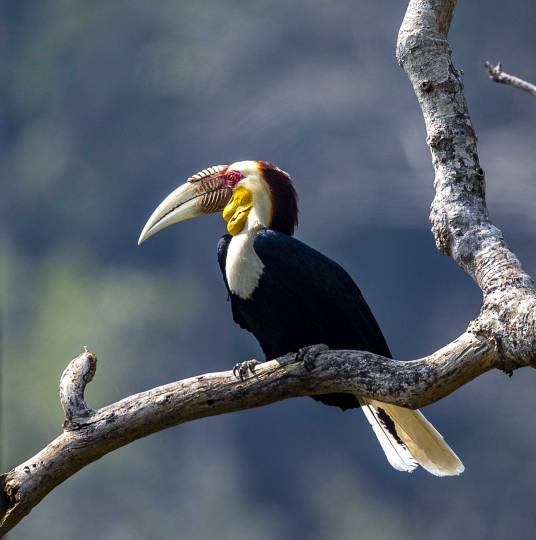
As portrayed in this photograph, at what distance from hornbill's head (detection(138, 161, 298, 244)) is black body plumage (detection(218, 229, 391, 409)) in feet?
0.42

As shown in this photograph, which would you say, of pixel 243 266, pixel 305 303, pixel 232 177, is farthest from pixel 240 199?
pixel 305 303

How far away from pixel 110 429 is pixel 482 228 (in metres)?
0.77

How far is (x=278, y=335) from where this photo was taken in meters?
2.29

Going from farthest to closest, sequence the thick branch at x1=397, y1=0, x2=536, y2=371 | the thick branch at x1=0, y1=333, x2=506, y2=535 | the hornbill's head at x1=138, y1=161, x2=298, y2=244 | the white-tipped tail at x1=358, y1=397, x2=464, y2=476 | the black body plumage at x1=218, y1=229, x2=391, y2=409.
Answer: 1. the hornbill's head at x1=138, y1=161, x2=298, y2=244
2. the black body plumage at x1=218, y1=229, x2=391, y2=409
3. the white-tipped tail at x1=358, y1=397, x2=464, y2=476
4. the thick branch at x1=0, y1=333, x2=506, y2=535
5. the thick branch at x1=397, y1=0, x2=536, y2=371

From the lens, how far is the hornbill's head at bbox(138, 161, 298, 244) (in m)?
2.41

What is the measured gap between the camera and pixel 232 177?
2520 mm

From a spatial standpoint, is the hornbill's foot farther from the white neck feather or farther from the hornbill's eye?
the hornbill's eye

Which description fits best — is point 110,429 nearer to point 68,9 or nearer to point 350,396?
point 350,396

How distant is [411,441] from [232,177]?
78cm

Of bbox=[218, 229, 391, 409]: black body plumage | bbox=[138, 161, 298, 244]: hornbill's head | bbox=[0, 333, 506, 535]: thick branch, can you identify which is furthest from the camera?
bbox=[138, 161, 298, 244]: hornbill's head

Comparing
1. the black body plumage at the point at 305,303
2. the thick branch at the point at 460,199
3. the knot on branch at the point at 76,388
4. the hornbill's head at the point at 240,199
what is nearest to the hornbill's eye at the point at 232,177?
the hornbill's head at the point at 240,199

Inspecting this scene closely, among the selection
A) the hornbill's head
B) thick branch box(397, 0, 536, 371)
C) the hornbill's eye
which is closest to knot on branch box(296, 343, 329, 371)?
thick branch box(397, 0, 536, 371)

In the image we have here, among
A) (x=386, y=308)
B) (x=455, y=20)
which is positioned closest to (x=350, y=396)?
(x=386, y=308)

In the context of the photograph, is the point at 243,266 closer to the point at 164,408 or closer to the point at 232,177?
the point at 232,177
